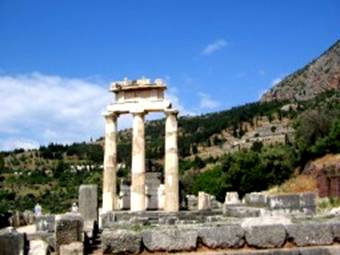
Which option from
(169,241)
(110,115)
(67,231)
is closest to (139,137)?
(110,115)

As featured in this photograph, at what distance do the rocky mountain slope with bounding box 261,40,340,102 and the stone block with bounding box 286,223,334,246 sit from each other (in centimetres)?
12967

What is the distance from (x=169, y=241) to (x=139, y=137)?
2617 cm

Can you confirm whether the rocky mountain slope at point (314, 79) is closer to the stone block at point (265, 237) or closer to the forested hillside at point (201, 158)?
the forested hillside at point (201, 158)

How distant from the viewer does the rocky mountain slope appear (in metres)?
142

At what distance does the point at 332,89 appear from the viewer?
449ft

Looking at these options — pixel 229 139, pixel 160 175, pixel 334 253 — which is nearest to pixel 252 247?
pixel 334 253

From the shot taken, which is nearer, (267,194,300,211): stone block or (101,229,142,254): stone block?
(101,229,142,254): stone block

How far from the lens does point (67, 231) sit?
49.5 ft

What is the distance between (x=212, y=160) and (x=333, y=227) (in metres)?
106

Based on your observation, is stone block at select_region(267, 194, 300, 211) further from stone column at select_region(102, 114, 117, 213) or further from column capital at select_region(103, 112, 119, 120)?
column capital at select_region(103, 112, 119, 120)

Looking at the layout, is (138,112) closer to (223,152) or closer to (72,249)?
(72,249)

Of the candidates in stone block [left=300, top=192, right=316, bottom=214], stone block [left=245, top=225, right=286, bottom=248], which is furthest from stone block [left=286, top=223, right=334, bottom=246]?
stone block [left=300, top=192, right=316, bottom=214]

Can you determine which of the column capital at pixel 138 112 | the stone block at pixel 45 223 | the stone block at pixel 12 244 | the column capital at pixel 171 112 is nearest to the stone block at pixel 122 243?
the stone block at pixel 12 244

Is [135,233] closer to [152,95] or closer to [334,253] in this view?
[334,253]
